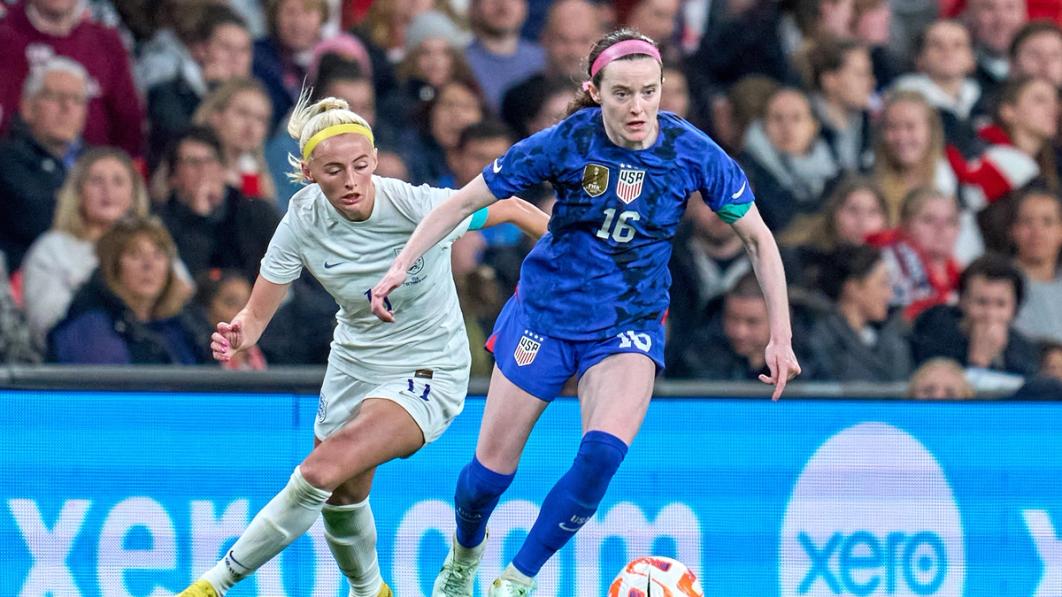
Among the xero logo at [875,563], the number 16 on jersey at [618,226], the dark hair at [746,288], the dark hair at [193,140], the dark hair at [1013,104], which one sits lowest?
the xero logo at [875,563]

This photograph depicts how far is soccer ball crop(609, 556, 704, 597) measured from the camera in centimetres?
615

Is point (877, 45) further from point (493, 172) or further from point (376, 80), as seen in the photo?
point (493, 172)

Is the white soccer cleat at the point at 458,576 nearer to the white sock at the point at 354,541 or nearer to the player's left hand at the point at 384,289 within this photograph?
the white sock at the point at 354,541

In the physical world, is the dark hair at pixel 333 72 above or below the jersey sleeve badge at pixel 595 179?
above

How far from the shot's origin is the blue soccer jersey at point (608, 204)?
5.88m

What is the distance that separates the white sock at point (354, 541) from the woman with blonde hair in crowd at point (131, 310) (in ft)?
6.29

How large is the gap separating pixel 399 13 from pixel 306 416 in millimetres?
3582

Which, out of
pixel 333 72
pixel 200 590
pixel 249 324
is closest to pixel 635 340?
pixel 249 324

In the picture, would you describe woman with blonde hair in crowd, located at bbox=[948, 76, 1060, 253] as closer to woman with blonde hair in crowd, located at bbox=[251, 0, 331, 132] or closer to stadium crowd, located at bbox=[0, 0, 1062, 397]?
stadium crowd, located at bbox=[0, 0, 1062, 397]

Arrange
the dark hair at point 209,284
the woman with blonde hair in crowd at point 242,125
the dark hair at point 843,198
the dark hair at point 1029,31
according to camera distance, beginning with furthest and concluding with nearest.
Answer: the dark hair at point 1029,31 → the dark hair at point 843,198 → the woman with blonde hair in crowd at point 242,125 → the dark hair at point 209,284

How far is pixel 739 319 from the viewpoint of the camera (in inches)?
338

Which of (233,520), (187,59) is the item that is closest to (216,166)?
(187,59)

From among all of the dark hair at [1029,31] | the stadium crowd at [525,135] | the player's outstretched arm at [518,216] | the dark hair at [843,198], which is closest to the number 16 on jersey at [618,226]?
the player's outstretched arm at [518,216]

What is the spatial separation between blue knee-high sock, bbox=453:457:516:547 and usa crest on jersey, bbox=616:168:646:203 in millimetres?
1117
